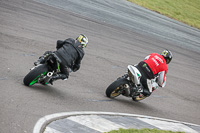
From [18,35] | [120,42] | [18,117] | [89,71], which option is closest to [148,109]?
[89,71]

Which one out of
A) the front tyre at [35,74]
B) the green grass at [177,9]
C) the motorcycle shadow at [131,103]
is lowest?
the motorcycle shadow at [131,103]

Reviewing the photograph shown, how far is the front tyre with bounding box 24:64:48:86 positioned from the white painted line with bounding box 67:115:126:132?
145 cm

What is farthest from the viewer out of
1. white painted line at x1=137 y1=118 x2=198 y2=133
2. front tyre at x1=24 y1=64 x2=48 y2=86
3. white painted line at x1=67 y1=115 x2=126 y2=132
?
white painted line at x1=137 y1=118 x2=198 y2=133

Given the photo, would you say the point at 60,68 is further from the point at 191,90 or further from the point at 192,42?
the point at 192,42

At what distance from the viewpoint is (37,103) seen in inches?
275

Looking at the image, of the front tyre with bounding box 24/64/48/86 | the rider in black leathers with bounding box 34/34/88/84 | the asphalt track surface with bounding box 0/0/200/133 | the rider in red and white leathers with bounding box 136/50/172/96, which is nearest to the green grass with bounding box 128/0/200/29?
the asphalt track surface with bounding box 0/0/200/133

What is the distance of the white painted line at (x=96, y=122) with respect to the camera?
6.51 m

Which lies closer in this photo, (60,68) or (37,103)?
(37,103)

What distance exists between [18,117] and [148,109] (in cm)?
436

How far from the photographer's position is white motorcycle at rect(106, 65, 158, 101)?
28.7ft

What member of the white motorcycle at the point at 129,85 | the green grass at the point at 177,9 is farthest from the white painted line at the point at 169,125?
the green grass at the point at 177,9

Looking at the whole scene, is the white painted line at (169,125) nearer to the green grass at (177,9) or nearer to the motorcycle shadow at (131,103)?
the motorcycle shadow at (131,103)

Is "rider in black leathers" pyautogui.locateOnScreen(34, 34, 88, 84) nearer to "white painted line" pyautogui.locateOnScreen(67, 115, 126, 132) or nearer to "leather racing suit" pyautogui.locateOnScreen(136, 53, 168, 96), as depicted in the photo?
"white painted line" pyautogui.locateOnScreen(67, 115, 126, 132)

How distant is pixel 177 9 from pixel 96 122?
109 feet
